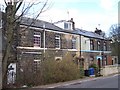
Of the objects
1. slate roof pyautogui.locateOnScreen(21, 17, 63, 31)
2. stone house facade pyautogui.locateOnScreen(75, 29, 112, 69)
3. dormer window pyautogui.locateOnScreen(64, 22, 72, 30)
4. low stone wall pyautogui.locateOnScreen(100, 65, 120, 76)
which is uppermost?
dormer window pyautogui.locateOnScreen(64, 22, 72, 30)

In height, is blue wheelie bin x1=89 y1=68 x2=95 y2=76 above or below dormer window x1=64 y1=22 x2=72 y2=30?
below

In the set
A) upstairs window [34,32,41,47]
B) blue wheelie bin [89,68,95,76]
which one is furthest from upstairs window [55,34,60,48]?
blue wheelie bin [89,68,95,76]

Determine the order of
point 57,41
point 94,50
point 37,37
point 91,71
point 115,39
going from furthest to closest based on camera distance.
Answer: point 115,39 → point 94,50 → point 91,71 → point 57,41 → point 37,37

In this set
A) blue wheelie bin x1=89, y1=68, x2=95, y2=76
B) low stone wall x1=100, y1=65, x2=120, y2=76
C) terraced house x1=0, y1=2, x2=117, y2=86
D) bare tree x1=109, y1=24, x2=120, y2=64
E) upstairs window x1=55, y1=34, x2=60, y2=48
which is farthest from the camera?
bare tree x1=109, y1=24, x2=120, y2=64

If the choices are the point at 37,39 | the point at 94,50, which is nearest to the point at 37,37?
the point at 37,39

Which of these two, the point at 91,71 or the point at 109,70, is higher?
the point at 91,71

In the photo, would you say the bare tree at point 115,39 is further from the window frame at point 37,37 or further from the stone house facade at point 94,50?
the window frame at point 37,37

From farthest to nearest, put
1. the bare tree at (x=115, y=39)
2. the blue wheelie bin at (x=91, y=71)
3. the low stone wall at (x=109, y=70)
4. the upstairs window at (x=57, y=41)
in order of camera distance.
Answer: the bare tree at (x=115, y=39)
the low stone wall at (x=109, y=70)
the blue wheelie bin at (x=91, y=71)
the upstairs window at (x=57, y=41)

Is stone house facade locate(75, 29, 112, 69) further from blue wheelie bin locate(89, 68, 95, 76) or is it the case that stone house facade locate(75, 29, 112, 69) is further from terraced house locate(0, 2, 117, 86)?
blue wheelie bin locate(89, 68, 95, 76)

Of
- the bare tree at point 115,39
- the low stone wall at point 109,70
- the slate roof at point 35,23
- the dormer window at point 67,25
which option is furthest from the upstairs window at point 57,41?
the bare tree at point 115,39

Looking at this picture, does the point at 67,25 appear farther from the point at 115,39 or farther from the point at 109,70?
the point at 115,39

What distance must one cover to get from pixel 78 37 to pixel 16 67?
16872 millimetres

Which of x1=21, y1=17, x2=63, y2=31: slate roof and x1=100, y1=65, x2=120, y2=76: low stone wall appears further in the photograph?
x1=100, y1=65, x2=120, y2=76: low stone wall

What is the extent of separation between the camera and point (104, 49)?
4953 centimetres
